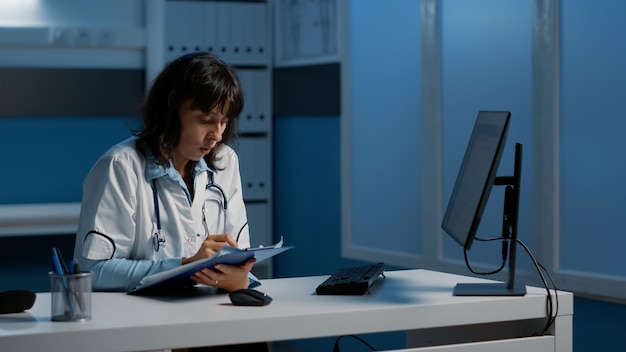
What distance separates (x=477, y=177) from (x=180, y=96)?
0.80 metres

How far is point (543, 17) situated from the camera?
3143mm

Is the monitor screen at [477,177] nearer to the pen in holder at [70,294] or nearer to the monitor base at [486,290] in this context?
the monitor base at [486,290]

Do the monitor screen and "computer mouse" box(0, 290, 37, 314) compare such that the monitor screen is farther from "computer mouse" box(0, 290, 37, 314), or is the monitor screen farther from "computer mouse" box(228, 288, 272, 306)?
"computer mouse" box(0, 290, 37, 314)

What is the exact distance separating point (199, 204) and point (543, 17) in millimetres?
1326

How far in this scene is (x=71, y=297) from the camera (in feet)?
6.11

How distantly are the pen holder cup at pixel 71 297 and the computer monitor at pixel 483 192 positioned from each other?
787mm

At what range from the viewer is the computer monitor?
2.07 meters

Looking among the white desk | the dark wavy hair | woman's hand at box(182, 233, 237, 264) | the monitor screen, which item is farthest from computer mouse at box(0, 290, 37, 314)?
the monitor screen

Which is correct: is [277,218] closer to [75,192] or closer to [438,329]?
[75,192]

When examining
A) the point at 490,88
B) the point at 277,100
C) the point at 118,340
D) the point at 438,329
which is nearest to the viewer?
the point at 118,340

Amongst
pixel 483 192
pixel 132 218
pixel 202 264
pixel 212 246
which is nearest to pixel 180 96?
pixel 132 218

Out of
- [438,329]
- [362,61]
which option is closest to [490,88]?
[362,61]

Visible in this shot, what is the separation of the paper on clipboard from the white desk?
45 mm

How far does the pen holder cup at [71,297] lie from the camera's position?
187 cm
